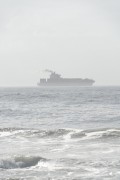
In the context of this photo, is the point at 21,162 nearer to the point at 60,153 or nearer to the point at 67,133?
the point at 60,153

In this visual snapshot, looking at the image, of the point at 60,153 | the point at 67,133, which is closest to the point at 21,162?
the point at 60,153

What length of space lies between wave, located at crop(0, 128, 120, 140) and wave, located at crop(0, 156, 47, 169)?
35.3ft

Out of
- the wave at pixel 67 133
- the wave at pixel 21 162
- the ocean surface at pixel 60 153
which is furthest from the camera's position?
the wave at pixel 67 133

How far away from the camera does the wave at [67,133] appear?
3625 centimetres

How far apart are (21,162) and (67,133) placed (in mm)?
14228

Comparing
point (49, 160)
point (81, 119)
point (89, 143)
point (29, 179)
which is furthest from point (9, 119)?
point (29, 179)

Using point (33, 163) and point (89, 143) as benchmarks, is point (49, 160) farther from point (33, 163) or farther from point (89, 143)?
point (89, 143)

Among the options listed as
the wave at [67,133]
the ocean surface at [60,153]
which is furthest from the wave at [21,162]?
the wave at [67,133]

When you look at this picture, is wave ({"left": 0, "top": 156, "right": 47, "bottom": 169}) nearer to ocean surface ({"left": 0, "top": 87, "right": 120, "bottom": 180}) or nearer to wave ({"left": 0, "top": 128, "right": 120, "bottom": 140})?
ocean surface ({"left": 0, "top": 87, "right": 120, "bottom": 180})

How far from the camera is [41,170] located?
76.1ft

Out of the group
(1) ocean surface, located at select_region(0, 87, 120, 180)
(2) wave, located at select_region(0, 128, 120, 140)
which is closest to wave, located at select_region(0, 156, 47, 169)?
(1) ocean surface, located at select_region(0, 87, 120, 180)

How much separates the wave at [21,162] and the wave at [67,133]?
424 inches

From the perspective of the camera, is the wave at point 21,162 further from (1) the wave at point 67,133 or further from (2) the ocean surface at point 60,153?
(1) the wave at point 67,133

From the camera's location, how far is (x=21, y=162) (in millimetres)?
24703
